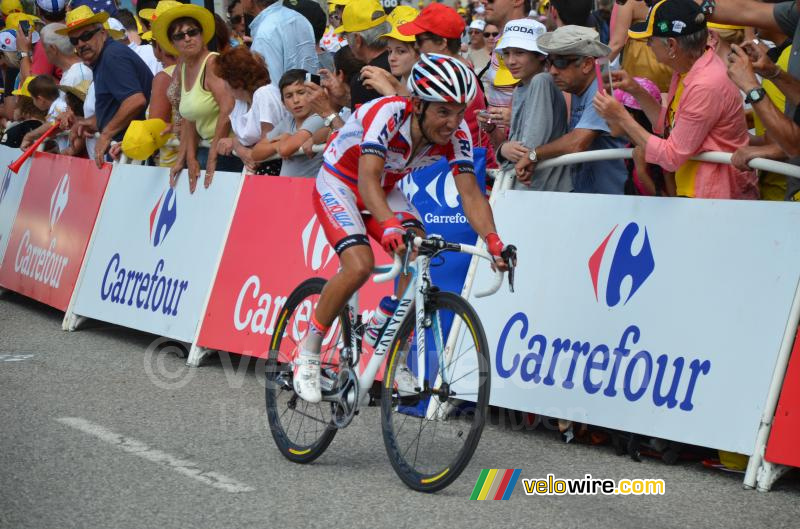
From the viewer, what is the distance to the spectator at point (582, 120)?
6891 mm

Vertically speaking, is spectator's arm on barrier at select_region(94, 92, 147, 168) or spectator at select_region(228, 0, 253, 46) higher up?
spectator at select_region(228, 0, 253, 46)

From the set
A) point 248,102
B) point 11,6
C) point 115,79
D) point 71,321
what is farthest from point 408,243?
point 11,6

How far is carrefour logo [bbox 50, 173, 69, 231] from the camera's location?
11.3 m

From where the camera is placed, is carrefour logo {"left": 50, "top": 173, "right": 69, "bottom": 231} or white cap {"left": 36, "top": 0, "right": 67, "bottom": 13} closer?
carrefour logo {"left": 50, "top": 173, "right": 69, "bottom": 231}

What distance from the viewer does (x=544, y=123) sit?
7.11 m

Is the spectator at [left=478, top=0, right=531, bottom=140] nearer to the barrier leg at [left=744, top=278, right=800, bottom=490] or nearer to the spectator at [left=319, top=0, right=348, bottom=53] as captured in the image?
the barrier leg at [left=744, top=278, right=800, bottom=490]

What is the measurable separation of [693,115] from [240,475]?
302 cm

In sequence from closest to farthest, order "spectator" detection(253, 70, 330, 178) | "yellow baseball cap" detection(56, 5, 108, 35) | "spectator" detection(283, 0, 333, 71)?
"spectator" detection(253, 70, 330, 178) < "yellow baseball cap" detection(56, 5, 108, 35) < "spectator" detection(283, 0, 333, 71)

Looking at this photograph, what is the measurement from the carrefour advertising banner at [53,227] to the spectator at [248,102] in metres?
2.15

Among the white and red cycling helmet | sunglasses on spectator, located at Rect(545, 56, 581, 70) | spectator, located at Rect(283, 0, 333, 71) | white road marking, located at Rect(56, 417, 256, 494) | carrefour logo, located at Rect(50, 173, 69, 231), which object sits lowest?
white road marking, located at Rect(56, 417, 256, 494)

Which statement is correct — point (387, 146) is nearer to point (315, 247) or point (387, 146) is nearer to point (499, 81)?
point (315, 247)

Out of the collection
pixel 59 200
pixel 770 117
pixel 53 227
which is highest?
pixel 770 117

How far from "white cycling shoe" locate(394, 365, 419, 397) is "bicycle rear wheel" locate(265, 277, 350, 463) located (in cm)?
51

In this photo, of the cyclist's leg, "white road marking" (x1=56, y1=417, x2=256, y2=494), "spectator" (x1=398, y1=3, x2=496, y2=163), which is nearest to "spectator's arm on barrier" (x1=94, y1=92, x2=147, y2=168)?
"spectator" (x1=398, y1=3, x2=496, y2=163)
